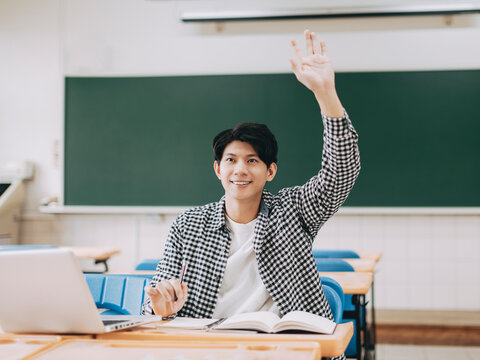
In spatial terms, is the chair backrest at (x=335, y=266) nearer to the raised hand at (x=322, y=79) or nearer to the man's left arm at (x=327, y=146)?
the man's left arm at (x=327, y=146)

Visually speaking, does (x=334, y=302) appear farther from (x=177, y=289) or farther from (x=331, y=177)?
(x=177, y=289)

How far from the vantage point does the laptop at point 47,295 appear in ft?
3.65

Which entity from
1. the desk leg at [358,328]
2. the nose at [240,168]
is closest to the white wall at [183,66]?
the desk leg at [358,328]

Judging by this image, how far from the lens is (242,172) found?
5.59 ft

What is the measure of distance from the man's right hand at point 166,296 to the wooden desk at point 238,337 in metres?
0.18

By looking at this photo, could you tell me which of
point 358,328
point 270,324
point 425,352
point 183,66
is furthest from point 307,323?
point 183,66

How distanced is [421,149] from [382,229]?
0.75 meters

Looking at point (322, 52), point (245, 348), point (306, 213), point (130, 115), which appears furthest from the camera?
point (130, 115)

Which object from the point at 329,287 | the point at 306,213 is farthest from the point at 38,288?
the point at 329,287

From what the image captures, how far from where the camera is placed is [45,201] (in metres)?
4.89

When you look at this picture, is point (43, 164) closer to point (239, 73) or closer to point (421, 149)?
point (239, 73)

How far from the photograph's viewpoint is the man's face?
171 cm

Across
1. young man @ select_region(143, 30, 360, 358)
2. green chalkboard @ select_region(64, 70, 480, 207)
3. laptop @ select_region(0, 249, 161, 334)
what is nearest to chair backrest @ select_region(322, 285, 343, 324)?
young man @ select_region(143, 30, 360, 358)

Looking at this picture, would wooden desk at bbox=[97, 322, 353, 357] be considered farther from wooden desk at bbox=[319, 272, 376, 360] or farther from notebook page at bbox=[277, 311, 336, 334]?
wooden desk at bbox=[319, 272, 376, 360]
